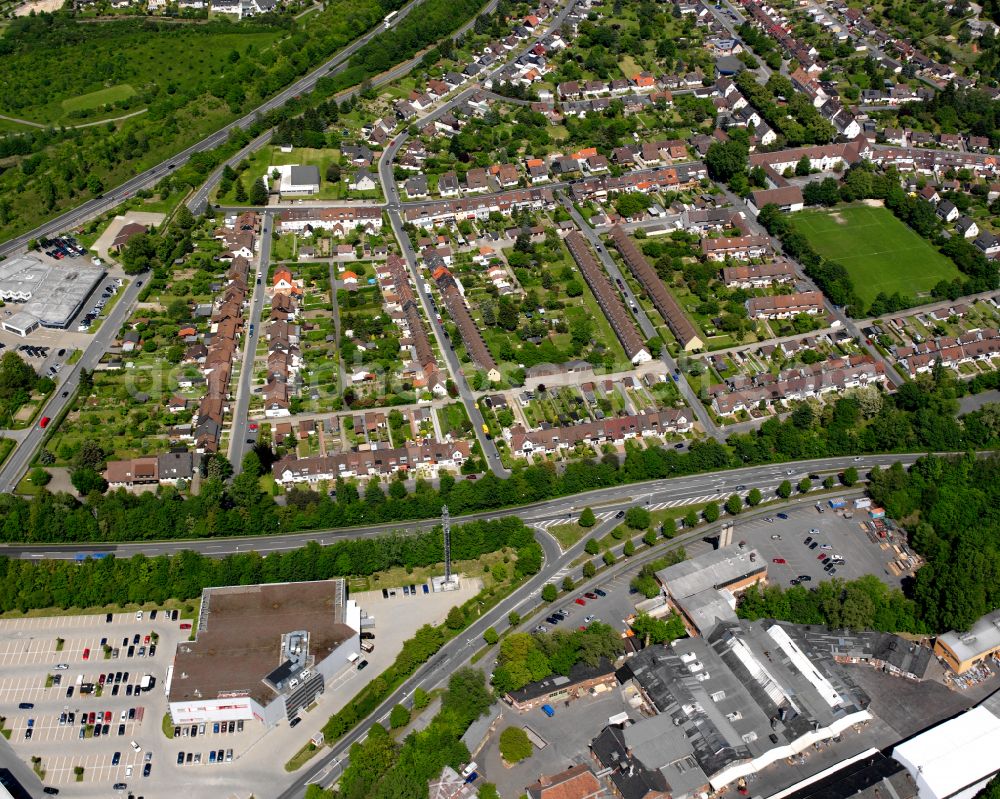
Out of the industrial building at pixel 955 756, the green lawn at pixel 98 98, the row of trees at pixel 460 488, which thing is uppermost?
the green lawn at pixel 98 98

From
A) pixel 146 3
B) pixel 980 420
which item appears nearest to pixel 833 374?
pixel 980 420

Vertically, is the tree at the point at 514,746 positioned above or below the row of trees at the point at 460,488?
below

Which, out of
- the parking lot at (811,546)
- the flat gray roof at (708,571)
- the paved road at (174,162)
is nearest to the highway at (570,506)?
the parking lot at (811,546)

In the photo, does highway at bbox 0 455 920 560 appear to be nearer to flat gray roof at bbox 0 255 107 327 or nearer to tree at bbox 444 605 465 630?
tree at bbox 444 605 465 630

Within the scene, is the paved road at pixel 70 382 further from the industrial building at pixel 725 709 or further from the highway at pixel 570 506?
the industrial building at pixel 725 709

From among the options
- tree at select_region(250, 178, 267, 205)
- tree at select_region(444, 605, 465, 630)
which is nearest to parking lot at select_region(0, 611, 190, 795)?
tree at select_region(444, 605, 465, 630)

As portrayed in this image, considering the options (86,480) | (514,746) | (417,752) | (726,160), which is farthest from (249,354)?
(726,160)
